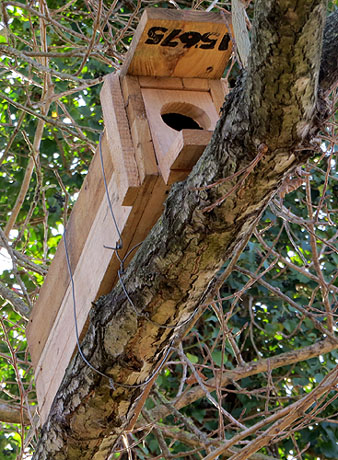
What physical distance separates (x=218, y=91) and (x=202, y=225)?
21.1 inches

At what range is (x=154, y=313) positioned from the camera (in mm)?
1497

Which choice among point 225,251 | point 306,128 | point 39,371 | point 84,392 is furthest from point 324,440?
point 306,128

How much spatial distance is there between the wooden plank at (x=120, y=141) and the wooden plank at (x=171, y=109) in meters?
0.06

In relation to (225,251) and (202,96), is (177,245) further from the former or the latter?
(202,96)

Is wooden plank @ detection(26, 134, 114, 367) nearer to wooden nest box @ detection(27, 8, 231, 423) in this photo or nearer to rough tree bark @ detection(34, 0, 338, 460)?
wooden nest box @ detection(27, 8, 231, 423)

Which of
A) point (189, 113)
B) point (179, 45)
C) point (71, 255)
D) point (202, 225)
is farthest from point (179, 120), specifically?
point (202, 225)

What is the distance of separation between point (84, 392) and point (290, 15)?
99 cm

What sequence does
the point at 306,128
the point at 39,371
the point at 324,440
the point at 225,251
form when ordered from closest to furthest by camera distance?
the point at 306,128
the point at 225,251
the point at 39,371
the point at 324,440

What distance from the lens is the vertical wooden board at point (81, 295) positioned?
1702 mm

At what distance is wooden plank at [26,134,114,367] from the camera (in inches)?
72.2

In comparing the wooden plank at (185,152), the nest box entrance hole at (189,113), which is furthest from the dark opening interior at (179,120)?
the wooden plank at (185,152)

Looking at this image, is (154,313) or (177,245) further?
(154,313)

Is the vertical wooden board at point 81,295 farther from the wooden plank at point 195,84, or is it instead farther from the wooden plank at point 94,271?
the wooden plank at point 195,84

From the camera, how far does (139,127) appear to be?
161cm
